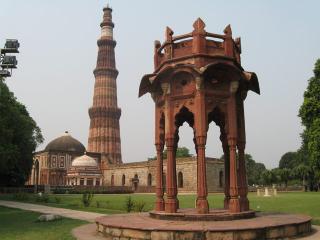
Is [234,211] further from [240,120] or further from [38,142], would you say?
[38,142]

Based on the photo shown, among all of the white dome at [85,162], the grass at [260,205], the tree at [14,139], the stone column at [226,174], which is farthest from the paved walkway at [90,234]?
the white dome at [85,162]

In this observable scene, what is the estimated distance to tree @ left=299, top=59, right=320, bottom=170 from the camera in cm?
1917

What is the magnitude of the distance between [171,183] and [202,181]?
0.91m

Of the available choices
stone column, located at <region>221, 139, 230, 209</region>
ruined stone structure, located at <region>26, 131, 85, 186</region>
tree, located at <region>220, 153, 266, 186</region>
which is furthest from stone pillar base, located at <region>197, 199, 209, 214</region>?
tree, located at <region>220, 153, 266, 186</region>

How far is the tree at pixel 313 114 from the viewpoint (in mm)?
19172

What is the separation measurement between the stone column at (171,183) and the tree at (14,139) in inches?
584

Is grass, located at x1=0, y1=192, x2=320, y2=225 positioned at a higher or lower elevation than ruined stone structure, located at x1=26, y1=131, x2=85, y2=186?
lower

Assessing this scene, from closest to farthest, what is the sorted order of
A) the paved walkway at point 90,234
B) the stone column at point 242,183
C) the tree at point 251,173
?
the paved walkway at point 90,234
the stone column at point 242,183
the tree at point 251,173

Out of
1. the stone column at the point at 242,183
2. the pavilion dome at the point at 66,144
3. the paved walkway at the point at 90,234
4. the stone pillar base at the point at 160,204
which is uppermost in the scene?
the pavilion dome at the point at 66,144

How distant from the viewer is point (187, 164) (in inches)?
1852

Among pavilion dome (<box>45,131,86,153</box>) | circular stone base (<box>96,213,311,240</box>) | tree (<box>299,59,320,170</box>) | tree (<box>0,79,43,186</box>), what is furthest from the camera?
pavilion dome (<box>45,131,86,153</box>)

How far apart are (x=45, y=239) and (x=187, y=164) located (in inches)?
1557

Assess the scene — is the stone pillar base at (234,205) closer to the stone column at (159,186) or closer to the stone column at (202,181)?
the stone column at (202,181)

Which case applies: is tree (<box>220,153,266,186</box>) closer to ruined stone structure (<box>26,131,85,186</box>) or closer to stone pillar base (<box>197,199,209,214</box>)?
ruined stone structure (<box>26,131,85,186</box>)
